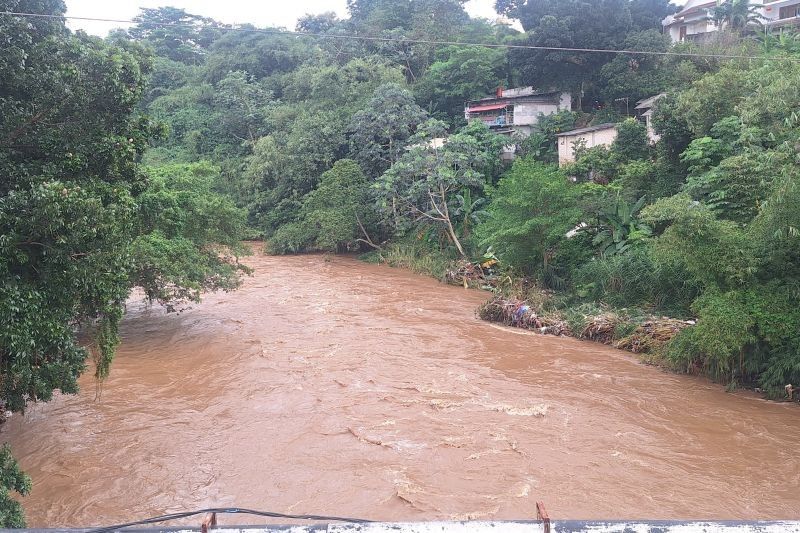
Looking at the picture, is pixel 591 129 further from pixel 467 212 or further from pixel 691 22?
pixel 691 22

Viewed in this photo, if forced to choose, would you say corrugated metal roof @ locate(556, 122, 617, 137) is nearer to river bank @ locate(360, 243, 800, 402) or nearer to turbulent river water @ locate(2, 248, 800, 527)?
river bank @ locate(360, 243, 800, 402)

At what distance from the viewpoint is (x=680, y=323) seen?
1193cm

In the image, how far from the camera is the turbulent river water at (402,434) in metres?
6.86

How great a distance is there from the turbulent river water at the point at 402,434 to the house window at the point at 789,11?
3145 centimetres

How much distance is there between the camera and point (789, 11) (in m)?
34.5

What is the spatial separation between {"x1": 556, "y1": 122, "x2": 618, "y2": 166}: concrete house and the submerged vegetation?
91cm

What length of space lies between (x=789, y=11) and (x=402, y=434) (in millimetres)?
37539

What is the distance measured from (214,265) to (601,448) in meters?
9.68

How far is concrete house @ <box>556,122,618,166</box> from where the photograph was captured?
75.2 feet

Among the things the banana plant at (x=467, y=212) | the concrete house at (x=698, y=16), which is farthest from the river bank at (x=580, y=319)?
the concrete house at (x=698, y=16)

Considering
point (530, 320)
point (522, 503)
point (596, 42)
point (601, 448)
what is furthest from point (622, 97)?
point (522, 503)

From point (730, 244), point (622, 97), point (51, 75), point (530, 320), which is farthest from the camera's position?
point (622, 97)

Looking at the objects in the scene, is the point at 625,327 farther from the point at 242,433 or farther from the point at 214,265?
the point at 214,265

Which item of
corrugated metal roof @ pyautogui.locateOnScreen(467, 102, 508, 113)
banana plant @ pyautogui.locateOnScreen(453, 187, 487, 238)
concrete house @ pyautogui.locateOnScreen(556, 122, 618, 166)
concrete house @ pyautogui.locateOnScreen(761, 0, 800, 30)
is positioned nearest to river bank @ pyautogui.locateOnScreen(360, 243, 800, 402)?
banana plant @ pyautogui.locateOnScreen(453, 187, 487, 238)
